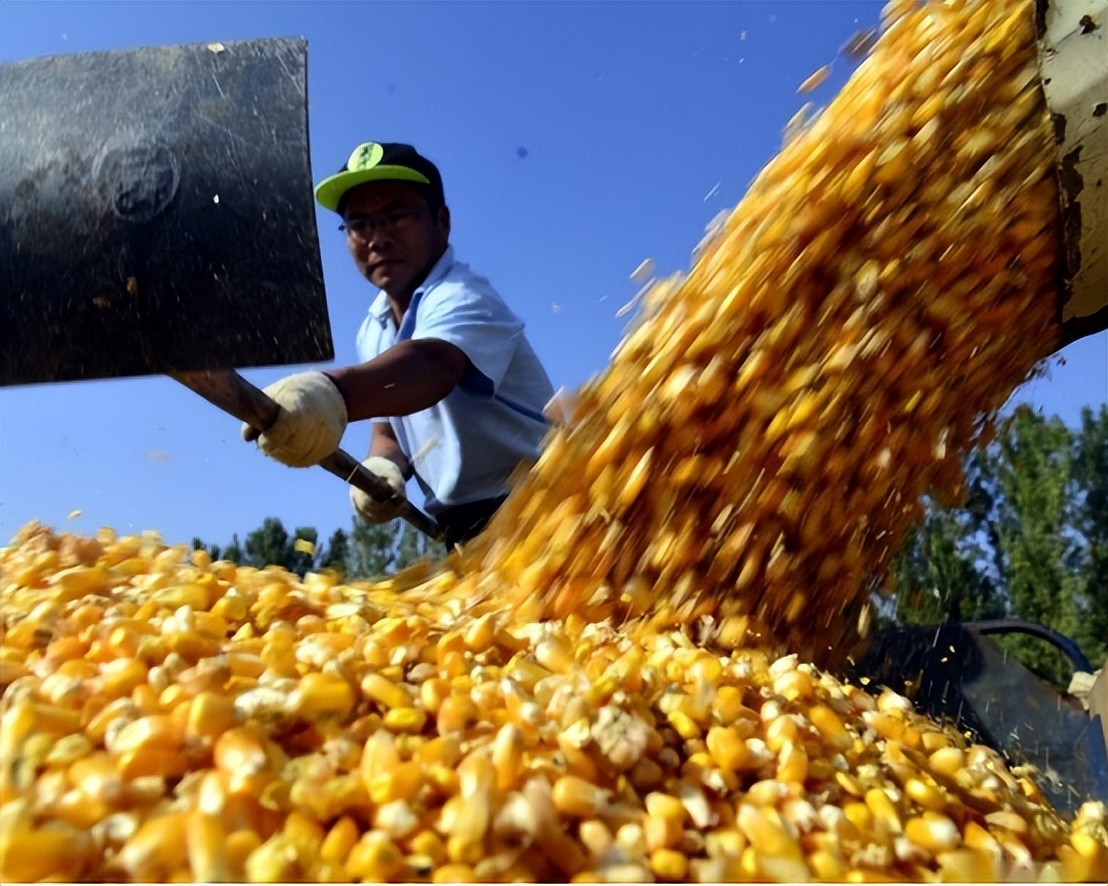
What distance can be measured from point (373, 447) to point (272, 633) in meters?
2.07

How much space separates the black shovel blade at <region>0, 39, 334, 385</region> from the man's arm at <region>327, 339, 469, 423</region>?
1.77 ft

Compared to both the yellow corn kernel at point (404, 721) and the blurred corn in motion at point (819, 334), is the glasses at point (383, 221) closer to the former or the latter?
the blurred corn in motion at point (819, 334)

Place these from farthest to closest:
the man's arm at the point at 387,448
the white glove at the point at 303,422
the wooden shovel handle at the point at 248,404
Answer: the man's arm at the point at 387,448 < the white glove at the point at 303,422 < the wooden shovel handle at the point at 248,404

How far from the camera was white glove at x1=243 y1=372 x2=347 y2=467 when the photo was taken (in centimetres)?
190

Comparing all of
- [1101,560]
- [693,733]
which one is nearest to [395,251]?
[693,733]

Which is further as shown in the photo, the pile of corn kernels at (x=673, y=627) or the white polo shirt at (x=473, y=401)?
the white polo shirt at (x=473, y=401)

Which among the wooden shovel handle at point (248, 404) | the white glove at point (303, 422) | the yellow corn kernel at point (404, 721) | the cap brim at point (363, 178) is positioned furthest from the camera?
the cap brim at point (363, 178)

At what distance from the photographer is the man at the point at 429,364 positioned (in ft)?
7.43

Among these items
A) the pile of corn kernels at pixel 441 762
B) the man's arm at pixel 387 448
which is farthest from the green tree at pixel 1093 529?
the pile of corn kernels at pixel 441 762

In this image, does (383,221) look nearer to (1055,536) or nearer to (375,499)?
(375,499)

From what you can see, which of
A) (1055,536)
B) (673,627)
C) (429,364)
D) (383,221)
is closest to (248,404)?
(429,364)

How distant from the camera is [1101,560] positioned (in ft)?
46.1

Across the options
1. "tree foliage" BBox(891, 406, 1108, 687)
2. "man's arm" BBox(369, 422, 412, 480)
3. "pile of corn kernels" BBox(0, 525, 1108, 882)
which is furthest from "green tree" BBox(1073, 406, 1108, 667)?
"pile of corn kernels" BBox(0, 525, 1108, 882)

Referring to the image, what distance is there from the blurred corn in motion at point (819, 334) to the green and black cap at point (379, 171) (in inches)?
55.1
